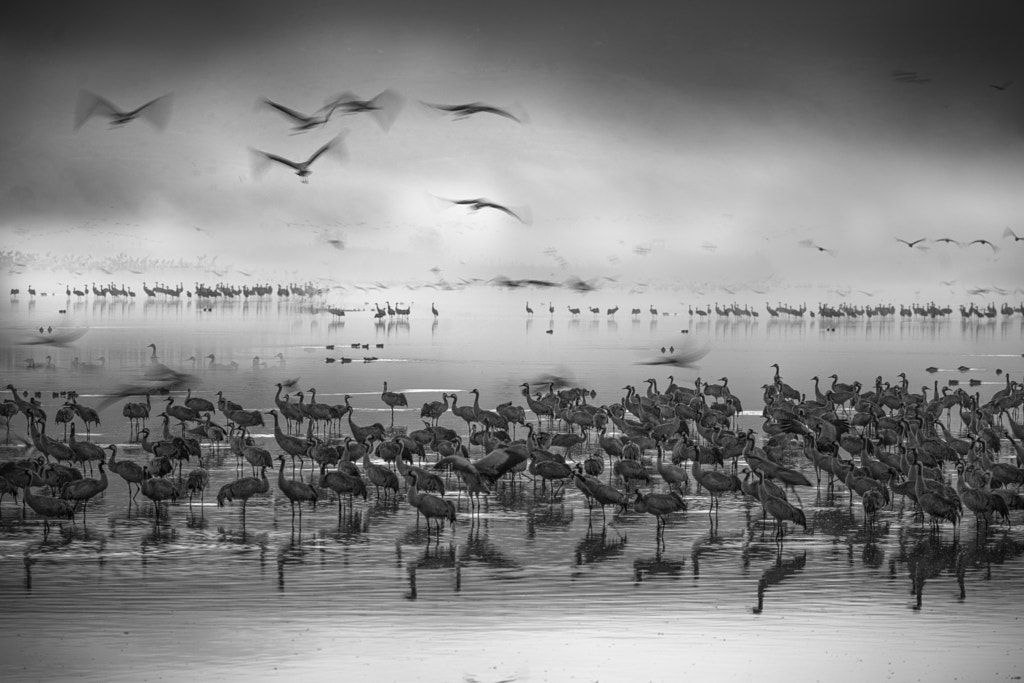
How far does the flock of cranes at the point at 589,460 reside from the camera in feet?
47.1

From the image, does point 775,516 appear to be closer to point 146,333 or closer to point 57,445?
point 57,445

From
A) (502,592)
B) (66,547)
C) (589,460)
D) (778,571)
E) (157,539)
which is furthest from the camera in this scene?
(589,460)

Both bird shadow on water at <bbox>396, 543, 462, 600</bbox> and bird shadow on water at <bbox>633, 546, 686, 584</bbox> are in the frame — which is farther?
bird shadow on water at <bbox>633, 546, 686, 584</bbox>

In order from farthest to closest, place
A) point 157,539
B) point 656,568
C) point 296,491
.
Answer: point 296,491, point 157,539, point 656,568

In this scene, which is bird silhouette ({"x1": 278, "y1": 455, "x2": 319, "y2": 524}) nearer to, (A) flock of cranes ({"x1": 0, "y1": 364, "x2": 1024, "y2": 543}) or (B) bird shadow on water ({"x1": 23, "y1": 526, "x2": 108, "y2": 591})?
(A) flock of cranes ({"x1": 0, "y1": 364, "x2": 1024, "y2": 543})

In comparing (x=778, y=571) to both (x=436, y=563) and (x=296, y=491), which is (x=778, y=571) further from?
(x=296, y=491)

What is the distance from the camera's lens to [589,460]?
16609 mm

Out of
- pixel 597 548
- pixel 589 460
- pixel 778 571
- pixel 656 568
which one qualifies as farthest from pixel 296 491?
pixel 778 571

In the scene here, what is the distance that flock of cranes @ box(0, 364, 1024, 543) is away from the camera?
14.4m

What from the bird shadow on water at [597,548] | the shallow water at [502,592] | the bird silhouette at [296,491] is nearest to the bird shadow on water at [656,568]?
the shallow water at [502,592]

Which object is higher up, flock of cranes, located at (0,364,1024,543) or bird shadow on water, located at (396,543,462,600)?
flock of cranes, located at (0,364,1024,543)

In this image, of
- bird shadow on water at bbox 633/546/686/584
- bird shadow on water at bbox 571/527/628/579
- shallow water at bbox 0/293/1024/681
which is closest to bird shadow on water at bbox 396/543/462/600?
shallow water at bbox 0/293/1024/681

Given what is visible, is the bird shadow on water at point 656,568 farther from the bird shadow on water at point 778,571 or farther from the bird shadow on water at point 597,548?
the bird shadow on water at point 778,571

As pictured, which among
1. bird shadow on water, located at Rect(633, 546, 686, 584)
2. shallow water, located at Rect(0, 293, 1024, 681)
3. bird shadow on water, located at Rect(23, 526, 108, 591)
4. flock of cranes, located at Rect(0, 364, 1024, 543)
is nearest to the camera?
shallow water, located at Rect(0, 293, 1024, 681)
